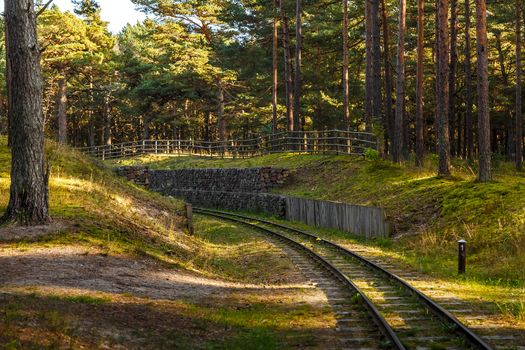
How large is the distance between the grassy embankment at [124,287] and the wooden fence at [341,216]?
363 centimetres

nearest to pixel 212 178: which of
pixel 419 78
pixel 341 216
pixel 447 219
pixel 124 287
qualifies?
pixel 419 78

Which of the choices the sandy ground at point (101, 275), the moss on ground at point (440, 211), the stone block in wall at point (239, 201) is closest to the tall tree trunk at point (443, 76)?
the moss on ground at point (440, 211)

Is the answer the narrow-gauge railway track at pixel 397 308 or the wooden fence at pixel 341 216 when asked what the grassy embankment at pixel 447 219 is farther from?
the narrow-gauge railway track at pixel 397 308

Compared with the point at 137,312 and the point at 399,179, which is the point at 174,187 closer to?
the point at 399,179

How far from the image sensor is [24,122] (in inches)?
513

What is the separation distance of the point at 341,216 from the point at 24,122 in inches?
494

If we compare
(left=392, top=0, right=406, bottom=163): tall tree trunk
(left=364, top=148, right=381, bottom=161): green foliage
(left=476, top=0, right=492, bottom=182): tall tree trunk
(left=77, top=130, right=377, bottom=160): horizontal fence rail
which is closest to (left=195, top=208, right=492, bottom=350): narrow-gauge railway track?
(left=476, top=0, right=492, bottom=182): tall tree trunk

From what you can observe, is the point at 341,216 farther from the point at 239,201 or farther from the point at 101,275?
the point at 239,201

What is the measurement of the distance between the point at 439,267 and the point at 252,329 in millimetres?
6985

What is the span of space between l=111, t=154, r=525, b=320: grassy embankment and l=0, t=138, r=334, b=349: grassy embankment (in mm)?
3757

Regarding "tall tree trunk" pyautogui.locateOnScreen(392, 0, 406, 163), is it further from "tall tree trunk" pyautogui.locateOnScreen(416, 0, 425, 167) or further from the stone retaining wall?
the stone retaining wall

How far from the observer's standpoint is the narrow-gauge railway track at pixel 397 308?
8188 millimetres

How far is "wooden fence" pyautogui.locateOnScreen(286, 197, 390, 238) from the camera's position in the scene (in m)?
19.4

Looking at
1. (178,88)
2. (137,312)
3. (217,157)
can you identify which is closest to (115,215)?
(137,312)
